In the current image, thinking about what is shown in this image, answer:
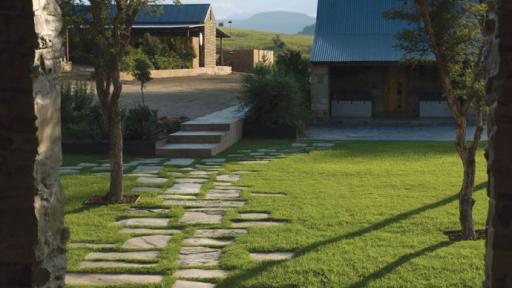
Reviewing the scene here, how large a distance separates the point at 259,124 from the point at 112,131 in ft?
24.5

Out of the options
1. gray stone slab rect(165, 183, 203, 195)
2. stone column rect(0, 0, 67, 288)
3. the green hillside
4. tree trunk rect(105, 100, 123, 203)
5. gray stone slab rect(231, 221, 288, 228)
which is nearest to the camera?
stone column rect(0, 0, 67, 288)

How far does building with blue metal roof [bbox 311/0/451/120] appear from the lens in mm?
19047

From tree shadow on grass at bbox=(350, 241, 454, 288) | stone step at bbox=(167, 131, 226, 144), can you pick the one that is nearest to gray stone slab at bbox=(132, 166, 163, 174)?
stone step at bbox=(167, 131, 226, 144)

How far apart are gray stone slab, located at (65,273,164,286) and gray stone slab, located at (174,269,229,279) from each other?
0.18m

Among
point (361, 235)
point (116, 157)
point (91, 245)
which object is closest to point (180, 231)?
point (91, 245)

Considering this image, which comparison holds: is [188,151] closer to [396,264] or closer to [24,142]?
[396,264]

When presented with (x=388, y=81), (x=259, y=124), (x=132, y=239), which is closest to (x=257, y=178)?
(x=132, y=239)

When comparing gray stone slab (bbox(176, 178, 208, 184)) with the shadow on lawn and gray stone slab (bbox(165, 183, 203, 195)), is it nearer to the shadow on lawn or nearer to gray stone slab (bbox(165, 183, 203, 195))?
gray stone slab (bbox(165, 183, 203, 195))

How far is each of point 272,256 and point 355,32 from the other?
1576 cm

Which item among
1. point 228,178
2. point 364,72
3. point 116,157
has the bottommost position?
point 228,178

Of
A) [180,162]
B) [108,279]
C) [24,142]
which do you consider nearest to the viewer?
[24,142]

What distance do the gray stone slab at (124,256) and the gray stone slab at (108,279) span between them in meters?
0.44

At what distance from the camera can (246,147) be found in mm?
13867

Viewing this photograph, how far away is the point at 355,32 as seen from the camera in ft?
67.7
